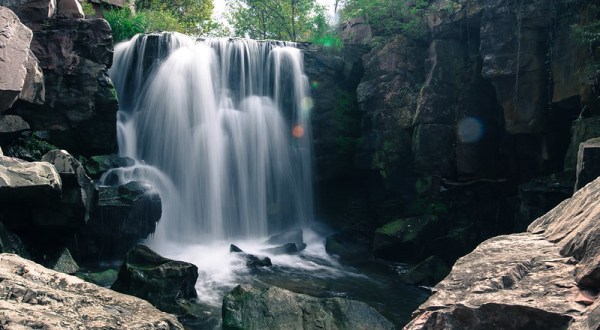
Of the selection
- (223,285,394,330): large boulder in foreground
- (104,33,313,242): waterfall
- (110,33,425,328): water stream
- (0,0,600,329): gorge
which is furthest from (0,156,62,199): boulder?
(104,33,313,242): waterfall

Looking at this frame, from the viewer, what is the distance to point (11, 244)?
27.1 ft

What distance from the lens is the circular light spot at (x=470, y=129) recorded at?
41.3ft

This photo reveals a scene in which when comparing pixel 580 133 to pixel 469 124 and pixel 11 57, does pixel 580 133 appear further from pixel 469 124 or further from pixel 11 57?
pixel 11 57

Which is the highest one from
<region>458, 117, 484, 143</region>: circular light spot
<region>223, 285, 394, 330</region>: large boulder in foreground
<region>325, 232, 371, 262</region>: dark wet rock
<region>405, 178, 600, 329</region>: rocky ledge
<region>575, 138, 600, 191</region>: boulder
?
<region>458, 117, 484, 143</region>: circular light spot

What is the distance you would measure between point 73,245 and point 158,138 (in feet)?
14.4

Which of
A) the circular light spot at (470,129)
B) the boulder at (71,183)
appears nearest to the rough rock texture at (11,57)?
the boulder at (71,183)

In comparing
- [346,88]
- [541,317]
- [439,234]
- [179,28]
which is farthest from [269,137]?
[541,317]

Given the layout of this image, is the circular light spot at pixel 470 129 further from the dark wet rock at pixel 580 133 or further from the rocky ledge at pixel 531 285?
the rocky ledge at pixel 531 285

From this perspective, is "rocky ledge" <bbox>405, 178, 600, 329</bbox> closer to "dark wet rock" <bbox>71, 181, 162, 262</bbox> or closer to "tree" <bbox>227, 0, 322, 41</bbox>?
"dark wet rock" <bbox>71, 181, 162, 262</bbox>

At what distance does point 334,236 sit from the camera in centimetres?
1429

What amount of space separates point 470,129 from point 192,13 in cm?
2032

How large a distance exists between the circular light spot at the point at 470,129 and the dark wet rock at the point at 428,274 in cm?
361

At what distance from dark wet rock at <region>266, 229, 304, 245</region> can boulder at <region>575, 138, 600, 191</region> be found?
26.2 ft

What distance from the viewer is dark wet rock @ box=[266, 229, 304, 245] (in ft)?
44.3
